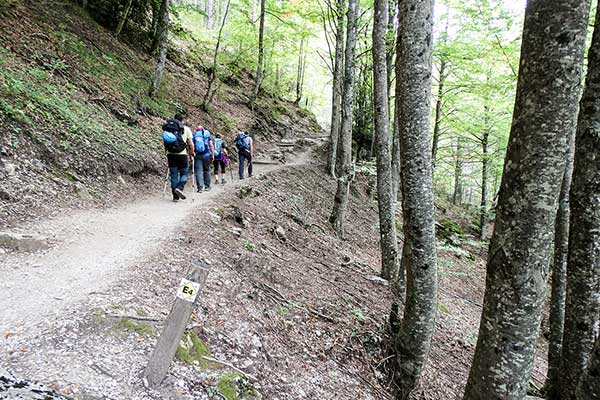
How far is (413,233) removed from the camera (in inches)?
189

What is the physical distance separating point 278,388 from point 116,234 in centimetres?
425

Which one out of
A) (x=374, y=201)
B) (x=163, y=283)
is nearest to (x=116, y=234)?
(x=163, y=283)

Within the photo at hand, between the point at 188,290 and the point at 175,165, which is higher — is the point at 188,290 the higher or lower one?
the lower one

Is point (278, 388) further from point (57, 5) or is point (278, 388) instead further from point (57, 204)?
point (57, 5)

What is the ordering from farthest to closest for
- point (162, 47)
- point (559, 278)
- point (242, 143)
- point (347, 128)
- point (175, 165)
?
1. point (242, 143)
2. point (162, 47)
3. point (347, 128)
4. point (175, 165)
5. point (559, 278)

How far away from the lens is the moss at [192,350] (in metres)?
3.76

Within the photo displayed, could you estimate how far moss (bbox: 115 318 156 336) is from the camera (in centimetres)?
389

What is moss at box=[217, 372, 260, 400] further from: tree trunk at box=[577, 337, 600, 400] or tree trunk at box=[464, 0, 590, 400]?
tree trunk at box=[577, 337, 600, 400]

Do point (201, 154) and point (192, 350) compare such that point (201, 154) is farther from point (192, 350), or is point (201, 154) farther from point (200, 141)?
point (192, 350)

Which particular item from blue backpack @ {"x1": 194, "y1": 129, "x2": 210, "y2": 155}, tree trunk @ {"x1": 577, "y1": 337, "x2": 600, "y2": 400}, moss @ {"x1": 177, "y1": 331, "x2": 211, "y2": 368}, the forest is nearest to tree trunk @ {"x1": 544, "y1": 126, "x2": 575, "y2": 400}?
the forest

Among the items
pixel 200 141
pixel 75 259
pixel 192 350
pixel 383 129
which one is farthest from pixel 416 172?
pixel 200 141

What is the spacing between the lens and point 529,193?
258cm

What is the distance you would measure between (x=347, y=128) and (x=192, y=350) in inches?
363

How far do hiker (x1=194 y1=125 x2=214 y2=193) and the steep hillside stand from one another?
49.9 inches
